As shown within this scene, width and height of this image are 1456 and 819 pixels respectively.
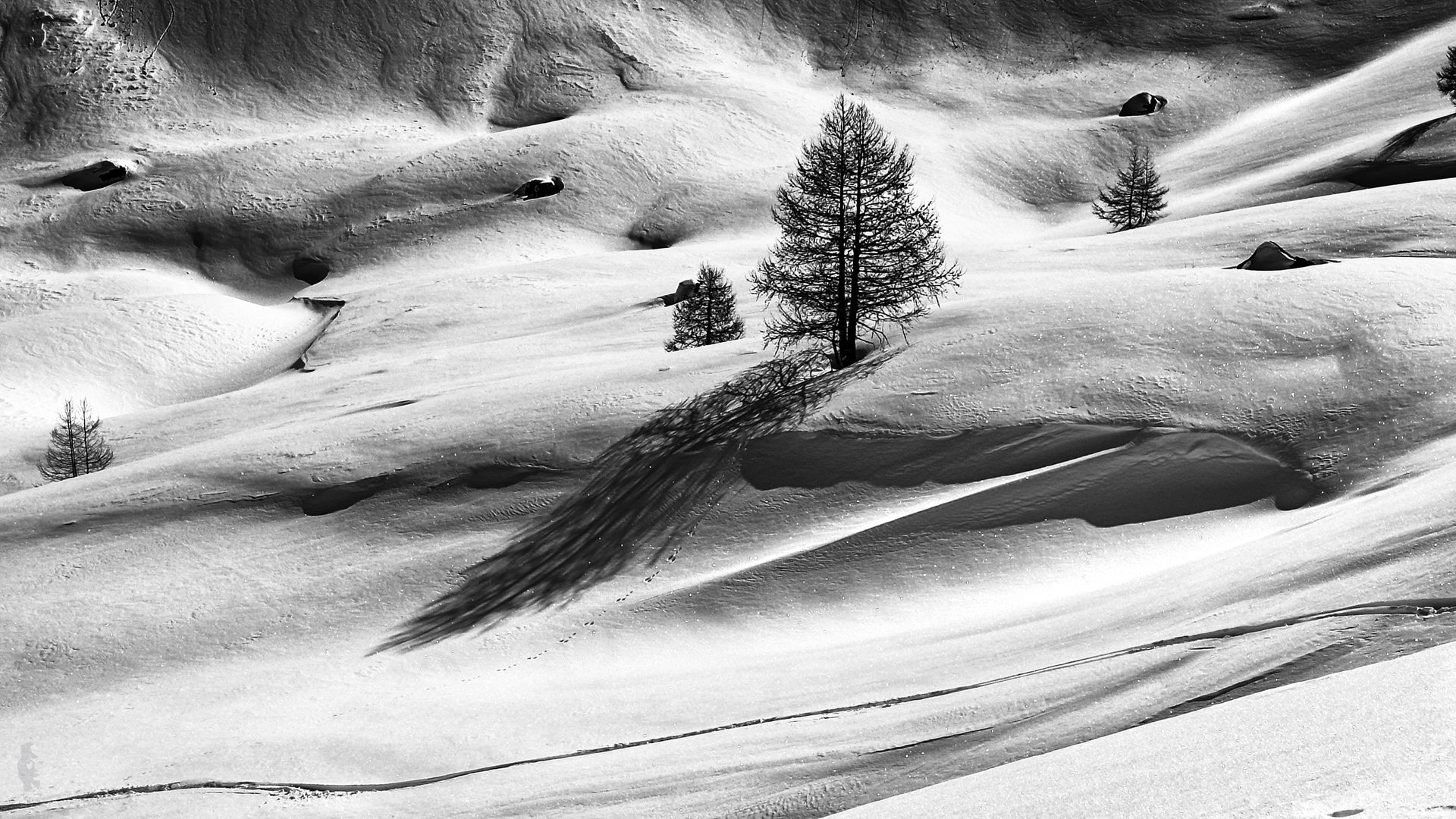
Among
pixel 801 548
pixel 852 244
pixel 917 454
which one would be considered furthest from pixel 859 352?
pixel 801 548

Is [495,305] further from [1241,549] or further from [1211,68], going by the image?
[1211,68]

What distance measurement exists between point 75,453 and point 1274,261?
128 ft

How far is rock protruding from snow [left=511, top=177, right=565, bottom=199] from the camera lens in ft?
286

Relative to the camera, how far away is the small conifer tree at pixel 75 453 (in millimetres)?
41344

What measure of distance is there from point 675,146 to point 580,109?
14.4 meters

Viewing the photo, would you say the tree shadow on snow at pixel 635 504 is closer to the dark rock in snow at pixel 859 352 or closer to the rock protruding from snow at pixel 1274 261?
the dark rock in snow at pixel 859 352

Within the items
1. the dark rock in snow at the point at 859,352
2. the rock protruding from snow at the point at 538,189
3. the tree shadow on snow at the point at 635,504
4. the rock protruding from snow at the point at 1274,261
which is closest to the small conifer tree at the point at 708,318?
the dark rock in snow at the point at 859,352

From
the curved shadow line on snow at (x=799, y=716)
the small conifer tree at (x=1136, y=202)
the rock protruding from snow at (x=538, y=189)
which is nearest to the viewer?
the curved shadow line on snow at (x=799, y=716)

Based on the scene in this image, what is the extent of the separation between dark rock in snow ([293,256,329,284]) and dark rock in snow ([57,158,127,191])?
65.0 ft

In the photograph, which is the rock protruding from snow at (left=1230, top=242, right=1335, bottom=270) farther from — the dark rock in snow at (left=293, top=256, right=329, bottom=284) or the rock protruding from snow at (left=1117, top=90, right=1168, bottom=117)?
the rock protruding from snow at (left=1117, top=90, right=1168, bottom=117)

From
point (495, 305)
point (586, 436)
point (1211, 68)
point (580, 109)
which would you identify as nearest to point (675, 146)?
point (580, 109)

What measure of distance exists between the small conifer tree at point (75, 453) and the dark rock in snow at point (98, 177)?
5480cm

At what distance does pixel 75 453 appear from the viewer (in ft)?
140

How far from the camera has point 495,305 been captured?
5894 centimetres
